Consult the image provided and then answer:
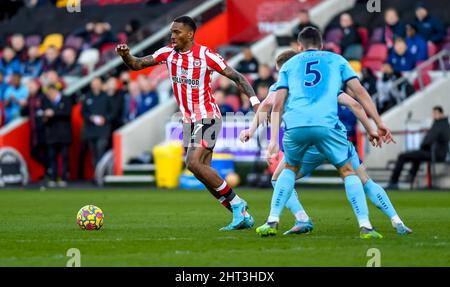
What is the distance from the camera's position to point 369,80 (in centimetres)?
2509

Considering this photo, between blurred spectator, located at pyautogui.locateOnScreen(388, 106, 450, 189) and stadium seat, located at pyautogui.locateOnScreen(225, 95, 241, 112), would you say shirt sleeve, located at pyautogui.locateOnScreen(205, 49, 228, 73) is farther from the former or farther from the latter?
stadium seat, located at pyautogui.locateOnScreen(225, 95, 241, 112)

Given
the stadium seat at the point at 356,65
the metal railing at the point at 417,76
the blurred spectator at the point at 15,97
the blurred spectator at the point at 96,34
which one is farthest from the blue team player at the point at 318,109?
the blurred spectator at the point at 96,34

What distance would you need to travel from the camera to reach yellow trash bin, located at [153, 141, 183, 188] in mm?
25969

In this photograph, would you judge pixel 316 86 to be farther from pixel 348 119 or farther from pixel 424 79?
pixel 424 79

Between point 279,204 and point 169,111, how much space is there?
17.0 meters

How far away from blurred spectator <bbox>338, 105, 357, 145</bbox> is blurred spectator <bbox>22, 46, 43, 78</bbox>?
10653 millimetres

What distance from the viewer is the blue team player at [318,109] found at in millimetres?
10898

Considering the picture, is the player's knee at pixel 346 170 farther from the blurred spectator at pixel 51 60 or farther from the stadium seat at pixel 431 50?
the blurred spectator at pixel 51 60

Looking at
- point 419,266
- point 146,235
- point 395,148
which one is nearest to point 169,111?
point 395,148

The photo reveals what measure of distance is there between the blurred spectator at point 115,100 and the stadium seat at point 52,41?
5.77 metres

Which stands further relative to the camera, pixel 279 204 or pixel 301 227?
pixel 301 227

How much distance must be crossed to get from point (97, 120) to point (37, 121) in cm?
178
